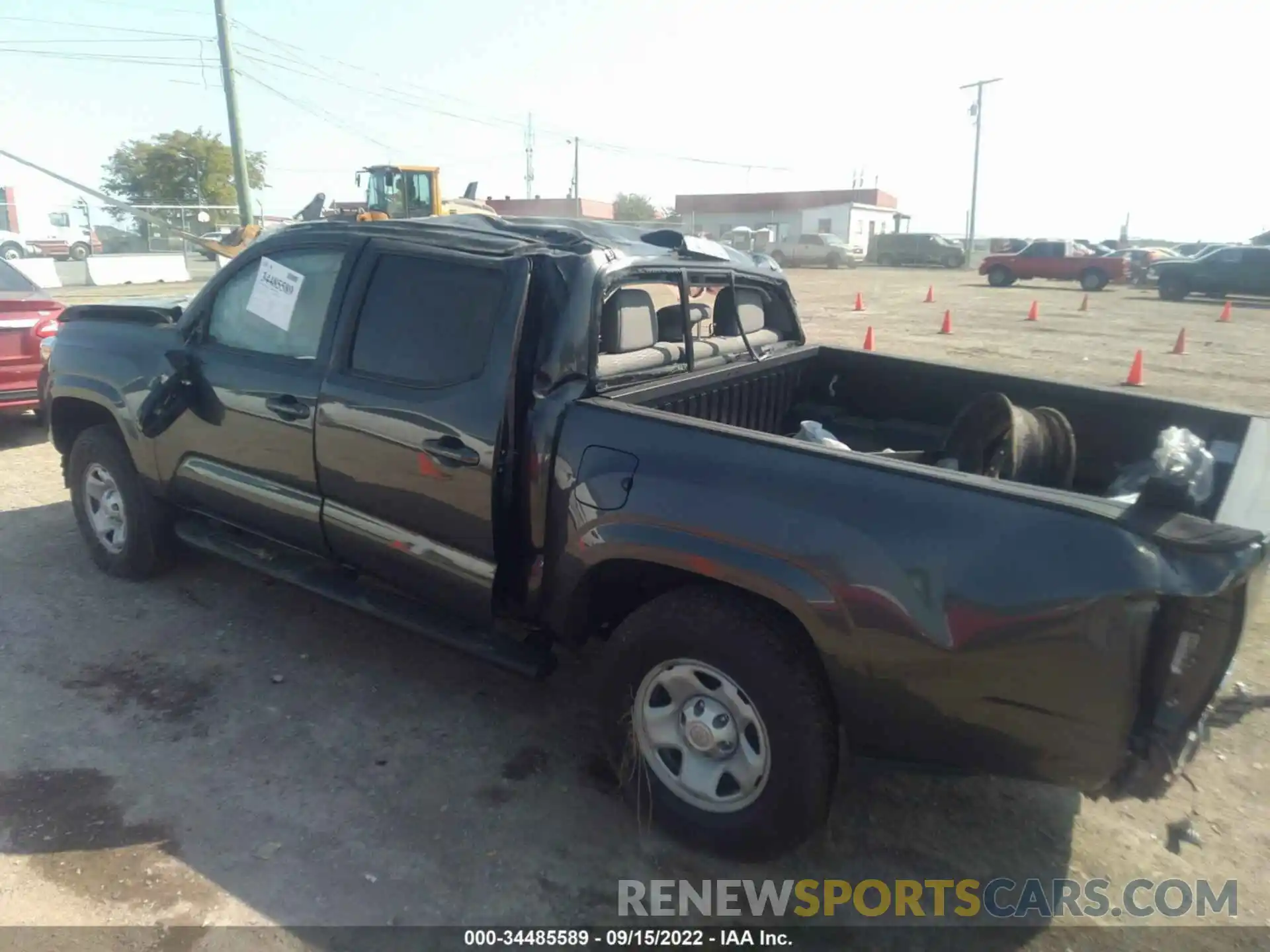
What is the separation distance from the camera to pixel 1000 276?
3206 cm

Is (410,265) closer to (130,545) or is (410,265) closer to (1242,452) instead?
(130,545)

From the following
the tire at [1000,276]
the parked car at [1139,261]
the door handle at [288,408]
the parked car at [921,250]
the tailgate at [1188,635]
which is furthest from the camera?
the parked car at [921,250]

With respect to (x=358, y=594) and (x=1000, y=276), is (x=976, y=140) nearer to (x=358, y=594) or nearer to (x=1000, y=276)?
(x=1000, y=276)

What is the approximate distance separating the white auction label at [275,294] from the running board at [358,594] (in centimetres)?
100

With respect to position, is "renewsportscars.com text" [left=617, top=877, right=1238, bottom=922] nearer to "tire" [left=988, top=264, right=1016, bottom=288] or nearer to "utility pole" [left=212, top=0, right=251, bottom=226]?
"utility pole" [left=212, top=0, right=251, bottom=226]

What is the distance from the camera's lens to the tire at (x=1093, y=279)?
3033cm

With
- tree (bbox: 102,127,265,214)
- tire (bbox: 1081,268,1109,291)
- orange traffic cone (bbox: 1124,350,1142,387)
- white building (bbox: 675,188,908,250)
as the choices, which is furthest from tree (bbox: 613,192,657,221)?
orange traffic cone (bbox: 1124,350,1142,387)

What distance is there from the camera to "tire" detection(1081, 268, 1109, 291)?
99.5 feet

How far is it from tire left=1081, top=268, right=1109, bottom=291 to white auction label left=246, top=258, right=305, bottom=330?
3188cm

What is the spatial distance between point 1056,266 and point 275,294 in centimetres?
3244

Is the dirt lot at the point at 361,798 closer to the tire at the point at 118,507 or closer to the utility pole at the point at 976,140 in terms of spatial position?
the tire at the point at 118,507

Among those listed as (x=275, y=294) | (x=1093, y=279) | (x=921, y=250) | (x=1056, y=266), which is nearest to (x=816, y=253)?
(x=921, y=250)

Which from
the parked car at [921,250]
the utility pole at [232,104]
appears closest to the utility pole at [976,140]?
the parked car at [921,250]

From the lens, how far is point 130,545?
4.64 meters
